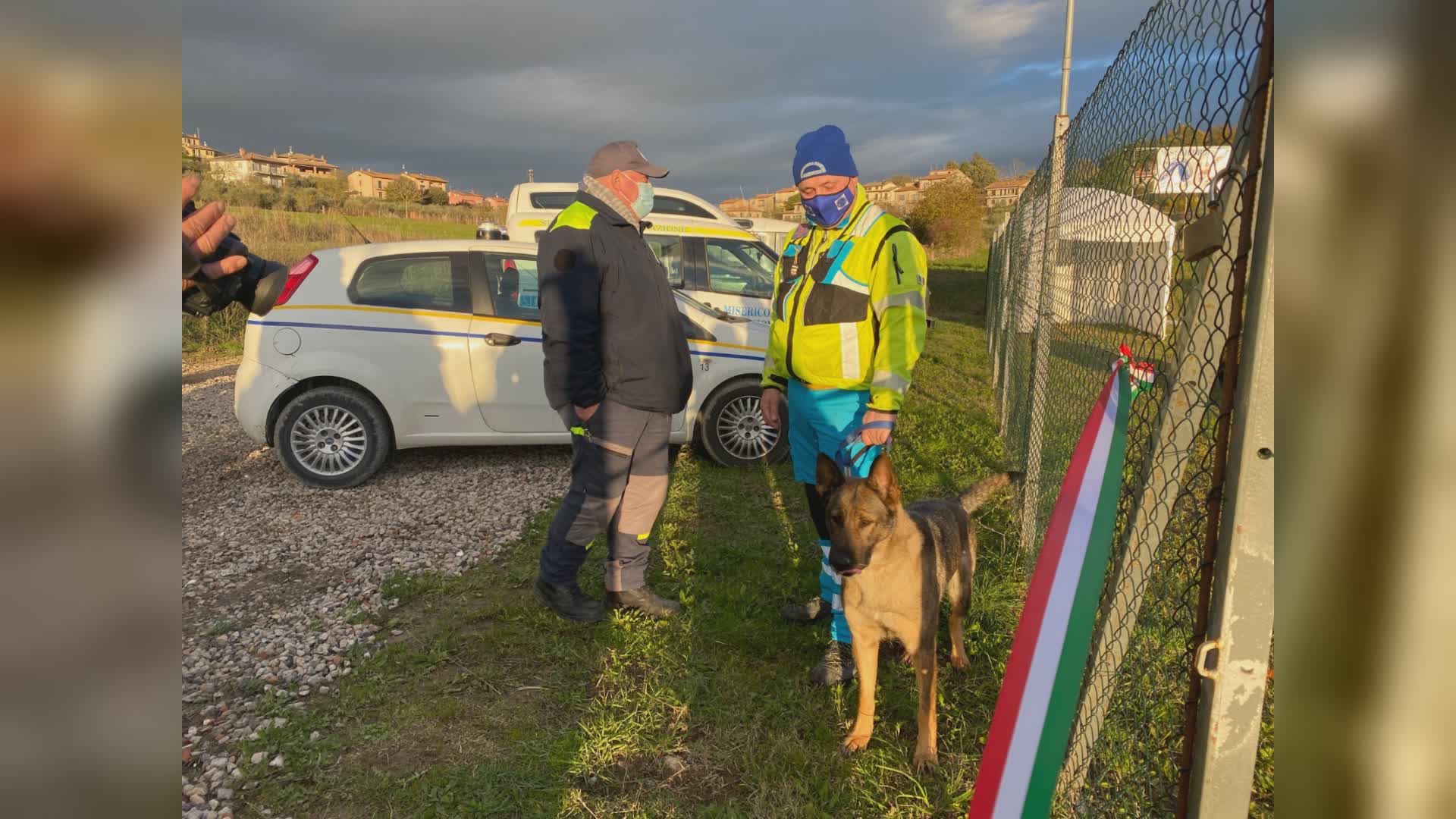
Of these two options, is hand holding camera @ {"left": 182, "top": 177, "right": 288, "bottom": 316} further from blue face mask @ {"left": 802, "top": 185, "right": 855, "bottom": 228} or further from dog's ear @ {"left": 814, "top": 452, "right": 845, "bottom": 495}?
blue face mask @ {"left": 802, "top": 185, "right": 855, "bottom": 228}

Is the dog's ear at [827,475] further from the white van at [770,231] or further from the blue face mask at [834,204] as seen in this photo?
the white van at [770,231]

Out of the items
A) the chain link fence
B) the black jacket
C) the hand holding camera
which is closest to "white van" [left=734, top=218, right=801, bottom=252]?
the chain link fence

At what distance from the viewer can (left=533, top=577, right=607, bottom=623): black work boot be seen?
412 cm

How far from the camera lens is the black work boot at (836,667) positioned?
3.55m

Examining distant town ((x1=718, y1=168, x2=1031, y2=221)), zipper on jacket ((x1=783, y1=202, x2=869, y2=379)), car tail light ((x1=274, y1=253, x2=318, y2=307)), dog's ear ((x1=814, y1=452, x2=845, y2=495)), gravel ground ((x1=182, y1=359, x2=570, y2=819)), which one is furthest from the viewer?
distant town ((x1=718, y1=168, x2=1031, y2=221))

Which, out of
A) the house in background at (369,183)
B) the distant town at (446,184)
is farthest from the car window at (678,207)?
the house in background at (369,183)

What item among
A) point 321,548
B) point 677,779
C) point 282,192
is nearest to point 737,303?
point 321,548

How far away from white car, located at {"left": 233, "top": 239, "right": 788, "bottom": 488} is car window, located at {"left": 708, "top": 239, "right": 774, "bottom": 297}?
A: 7.36ft

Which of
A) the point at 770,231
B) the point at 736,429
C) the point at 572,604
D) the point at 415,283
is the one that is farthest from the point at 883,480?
the point at 770,231

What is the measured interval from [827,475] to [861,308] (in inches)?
27.0

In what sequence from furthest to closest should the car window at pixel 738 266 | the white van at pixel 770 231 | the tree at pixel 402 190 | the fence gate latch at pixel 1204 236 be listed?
the tree at pixel 402 190 → the white van at pixel 770 231 → the car window at pixel 738 266 → the fence gate latch at pixel 1204 236

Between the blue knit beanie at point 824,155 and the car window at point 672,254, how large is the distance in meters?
5.14

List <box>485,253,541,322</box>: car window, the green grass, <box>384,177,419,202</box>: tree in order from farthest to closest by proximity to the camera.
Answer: <box>384,177,419,202</box>: tree < <box>485,253,541,322</box>: car window < the green grass
